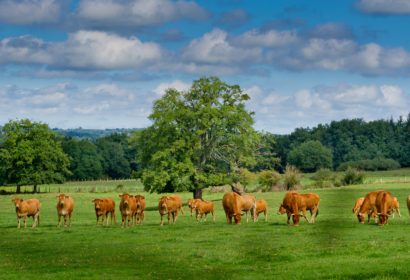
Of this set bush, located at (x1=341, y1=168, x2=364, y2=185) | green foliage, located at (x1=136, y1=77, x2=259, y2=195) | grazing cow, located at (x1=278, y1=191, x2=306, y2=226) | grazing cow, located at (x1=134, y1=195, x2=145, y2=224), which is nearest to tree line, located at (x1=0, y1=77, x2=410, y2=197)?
green foliage, located at (x1=136, y1=77, x2=259, y2=195)

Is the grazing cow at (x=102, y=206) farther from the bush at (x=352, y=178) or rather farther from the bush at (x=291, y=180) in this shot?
the bush at (x=352, y=178)

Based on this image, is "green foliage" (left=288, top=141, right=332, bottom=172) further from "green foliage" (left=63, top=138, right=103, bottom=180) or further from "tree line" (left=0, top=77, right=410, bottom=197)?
Result: "green foliage" (left=63, top=138, right=103, bottom=180)

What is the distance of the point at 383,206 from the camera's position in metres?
32.7

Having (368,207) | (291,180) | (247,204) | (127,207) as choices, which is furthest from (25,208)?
(291,180)

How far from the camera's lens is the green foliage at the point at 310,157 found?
522ft

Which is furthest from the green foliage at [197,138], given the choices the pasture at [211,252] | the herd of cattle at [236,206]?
the pasture at [211,252]

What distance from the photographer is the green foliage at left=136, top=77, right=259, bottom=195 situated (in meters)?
59.1

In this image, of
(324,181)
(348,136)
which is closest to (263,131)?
(324,181)

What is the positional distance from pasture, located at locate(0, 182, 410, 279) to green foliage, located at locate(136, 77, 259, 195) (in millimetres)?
24294

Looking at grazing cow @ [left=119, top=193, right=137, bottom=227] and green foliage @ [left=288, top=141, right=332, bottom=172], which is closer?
grazing cow @ [left=119, top=193, right=137, bottom=227]

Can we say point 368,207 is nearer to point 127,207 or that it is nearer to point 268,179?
point 127,207

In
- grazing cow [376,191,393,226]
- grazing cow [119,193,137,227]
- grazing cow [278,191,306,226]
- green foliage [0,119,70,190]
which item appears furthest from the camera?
green foliage [0,119,70,190]

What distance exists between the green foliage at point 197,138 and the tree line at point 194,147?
9 cm

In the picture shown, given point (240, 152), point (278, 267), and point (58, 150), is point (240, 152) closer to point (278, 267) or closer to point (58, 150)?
point (278, 267)
